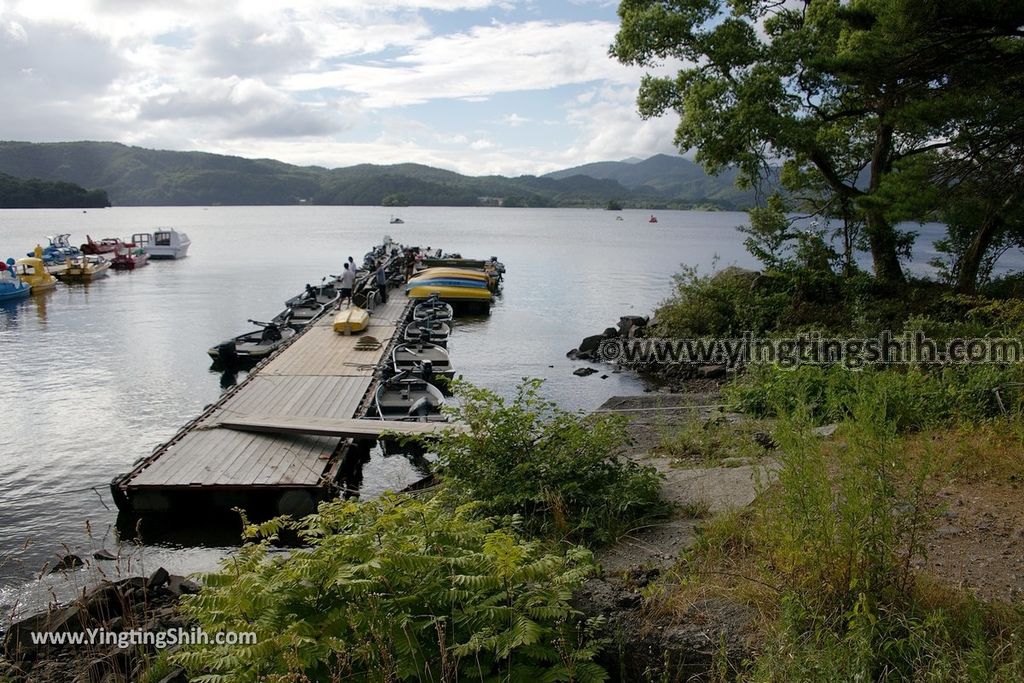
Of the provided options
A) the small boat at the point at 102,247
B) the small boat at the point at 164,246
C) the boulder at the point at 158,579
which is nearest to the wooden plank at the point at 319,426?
the boulder at the point at 158,579

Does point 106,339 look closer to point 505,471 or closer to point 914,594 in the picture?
point 505,471

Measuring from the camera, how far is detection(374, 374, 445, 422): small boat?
15.4 m

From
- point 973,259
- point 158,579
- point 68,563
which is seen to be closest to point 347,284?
point 68,563

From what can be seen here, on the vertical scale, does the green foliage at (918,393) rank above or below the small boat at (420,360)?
above

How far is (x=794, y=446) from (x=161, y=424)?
54.2ft

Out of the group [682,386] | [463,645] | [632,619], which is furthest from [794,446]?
[682,386]

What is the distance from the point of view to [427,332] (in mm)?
25156

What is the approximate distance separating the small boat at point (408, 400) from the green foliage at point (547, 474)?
7636 mm

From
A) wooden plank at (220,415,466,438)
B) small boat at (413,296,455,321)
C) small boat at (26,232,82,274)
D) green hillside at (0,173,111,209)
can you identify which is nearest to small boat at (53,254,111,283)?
small boat at (26,232,82,274)

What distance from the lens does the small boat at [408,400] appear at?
15386mm

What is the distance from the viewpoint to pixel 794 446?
4602mm

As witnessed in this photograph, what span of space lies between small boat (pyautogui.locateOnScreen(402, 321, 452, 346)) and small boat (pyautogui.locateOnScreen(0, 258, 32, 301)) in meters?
24.7

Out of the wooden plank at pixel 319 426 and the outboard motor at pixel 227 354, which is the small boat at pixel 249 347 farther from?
the wooden plank at pixel 319 426

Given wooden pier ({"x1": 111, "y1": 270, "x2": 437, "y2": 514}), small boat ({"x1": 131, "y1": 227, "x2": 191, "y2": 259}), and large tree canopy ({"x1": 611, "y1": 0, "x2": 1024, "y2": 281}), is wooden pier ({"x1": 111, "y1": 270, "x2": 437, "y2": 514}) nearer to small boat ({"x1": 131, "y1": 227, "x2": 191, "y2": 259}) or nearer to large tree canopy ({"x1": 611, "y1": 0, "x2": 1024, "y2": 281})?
large tree canopy ({"x1": 611, "y1": 0, "x2": 1024, "y2": 281})
